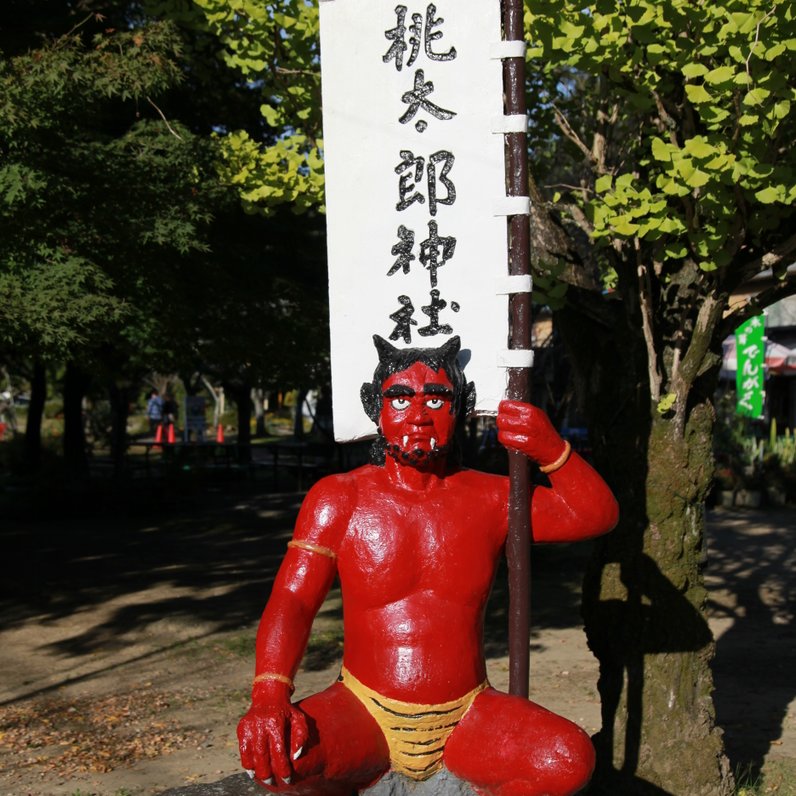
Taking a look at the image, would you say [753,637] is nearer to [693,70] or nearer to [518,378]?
[693,70]

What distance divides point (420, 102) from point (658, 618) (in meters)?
2.79

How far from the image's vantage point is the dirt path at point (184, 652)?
237 inches

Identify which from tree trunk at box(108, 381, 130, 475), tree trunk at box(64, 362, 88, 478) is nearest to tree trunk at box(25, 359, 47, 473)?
tree trunk at box(108, 381, 130, 475)

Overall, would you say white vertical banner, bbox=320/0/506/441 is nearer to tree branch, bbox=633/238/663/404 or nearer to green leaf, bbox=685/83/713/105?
green leaf, bbox=685/83/713/105

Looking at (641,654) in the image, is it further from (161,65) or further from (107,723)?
(161,65)

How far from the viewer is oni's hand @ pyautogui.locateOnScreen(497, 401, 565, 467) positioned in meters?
3.12

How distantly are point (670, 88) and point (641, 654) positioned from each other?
106 inches

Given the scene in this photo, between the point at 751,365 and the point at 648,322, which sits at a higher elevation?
the point at 751,365

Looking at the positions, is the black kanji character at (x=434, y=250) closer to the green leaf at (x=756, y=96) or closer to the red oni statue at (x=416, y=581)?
the red oni statue at (x=416, y=581)

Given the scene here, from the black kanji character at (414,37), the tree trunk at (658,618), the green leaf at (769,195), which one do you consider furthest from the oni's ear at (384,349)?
the tree trunk at (658,618)

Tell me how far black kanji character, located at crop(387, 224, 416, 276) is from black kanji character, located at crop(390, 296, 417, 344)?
10 centimetres

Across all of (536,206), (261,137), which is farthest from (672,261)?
(261,137)

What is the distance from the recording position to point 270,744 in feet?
9.36

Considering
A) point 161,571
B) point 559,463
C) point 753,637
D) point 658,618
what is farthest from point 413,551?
point 161,571
